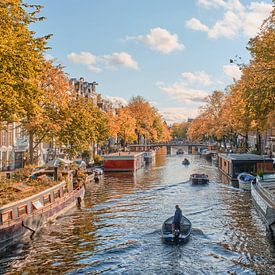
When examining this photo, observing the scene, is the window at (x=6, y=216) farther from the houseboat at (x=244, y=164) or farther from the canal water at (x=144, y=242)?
the houseboat at (x=244, y=164)

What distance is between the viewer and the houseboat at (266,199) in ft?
113

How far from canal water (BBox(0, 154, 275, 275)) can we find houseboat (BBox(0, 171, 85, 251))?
77 cm

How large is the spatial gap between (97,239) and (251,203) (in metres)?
22.4

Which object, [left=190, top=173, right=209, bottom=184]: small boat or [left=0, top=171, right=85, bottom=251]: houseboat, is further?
[left=190, top=173, right=209, bottom=184]: small boat

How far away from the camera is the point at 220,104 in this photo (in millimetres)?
121938

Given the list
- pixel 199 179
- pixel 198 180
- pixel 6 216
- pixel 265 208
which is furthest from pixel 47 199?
pixel 199 179

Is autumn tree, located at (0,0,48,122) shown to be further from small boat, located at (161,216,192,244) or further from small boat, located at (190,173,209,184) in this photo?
small boat, located at (190,173,209,184)

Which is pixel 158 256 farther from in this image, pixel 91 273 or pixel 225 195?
pixel 225 195

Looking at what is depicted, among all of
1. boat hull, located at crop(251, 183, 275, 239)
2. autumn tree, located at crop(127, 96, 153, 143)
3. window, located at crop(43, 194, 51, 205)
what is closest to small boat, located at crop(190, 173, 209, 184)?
boat hull, located at crop(251, 183, 275, 239)

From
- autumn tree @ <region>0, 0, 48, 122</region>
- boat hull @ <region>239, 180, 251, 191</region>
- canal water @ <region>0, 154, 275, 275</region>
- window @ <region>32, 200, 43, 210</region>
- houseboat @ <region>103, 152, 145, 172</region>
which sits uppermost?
autumn tree @ <region>0, 0, 48, 122</region>

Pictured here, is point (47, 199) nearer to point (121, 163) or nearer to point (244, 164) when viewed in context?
point (244, 164)

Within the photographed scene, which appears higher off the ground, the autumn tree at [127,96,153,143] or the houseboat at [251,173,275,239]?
the autumn tree at [127,96,153,143]

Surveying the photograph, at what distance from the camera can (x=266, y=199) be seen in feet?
131

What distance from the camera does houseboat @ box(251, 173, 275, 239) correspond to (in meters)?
34.4
